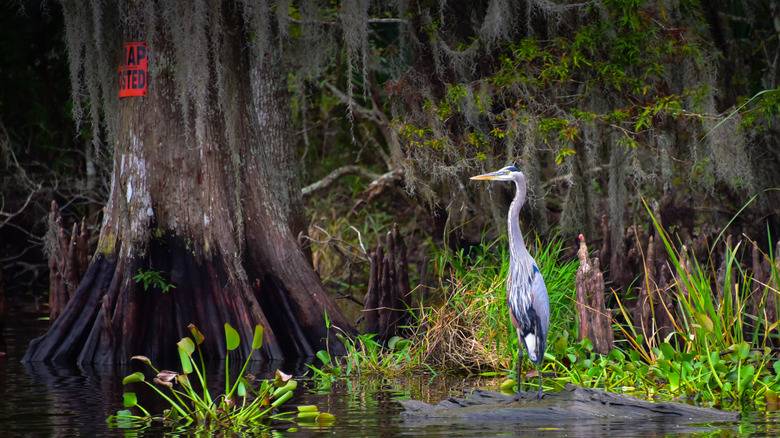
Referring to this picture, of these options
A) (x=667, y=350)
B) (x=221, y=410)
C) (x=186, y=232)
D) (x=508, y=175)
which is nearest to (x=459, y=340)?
(x=508, y=175)

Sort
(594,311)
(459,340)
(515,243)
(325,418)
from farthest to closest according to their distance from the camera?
(459,340) < (594,311) < (515,243) < (325,418)

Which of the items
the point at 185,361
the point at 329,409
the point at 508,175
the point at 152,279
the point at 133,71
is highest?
the point at 133,71

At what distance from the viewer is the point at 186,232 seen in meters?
6.89

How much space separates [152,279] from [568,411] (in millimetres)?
3340

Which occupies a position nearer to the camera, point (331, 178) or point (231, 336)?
point (231, 336)

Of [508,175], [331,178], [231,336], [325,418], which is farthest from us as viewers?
[331,178]

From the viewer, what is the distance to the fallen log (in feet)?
14.8

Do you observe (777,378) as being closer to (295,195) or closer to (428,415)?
(428,415)

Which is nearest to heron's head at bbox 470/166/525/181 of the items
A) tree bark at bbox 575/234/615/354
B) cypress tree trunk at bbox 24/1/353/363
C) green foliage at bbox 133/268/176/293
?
tree bark at bbox 575/234/615/354

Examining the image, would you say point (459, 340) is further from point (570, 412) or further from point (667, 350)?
point (570, 412)

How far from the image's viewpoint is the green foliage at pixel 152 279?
6742 millimetres

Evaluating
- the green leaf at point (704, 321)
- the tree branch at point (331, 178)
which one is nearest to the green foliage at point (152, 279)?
the green leaf at point (704, 321)

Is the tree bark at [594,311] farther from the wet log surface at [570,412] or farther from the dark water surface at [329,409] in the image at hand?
the wet log surface at [570,412]

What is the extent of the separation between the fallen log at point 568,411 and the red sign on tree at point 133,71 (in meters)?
3.46
